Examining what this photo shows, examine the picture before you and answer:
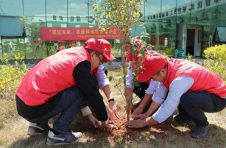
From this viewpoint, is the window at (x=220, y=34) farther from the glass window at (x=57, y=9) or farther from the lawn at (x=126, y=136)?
the lawn at (x=126, y=136)

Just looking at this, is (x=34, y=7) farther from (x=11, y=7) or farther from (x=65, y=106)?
(x=65, y=106)

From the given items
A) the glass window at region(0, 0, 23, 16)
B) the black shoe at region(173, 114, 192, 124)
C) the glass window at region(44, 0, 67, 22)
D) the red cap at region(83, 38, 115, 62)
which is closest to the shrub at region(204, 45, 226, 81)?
the black shoe at region(173, 114, 192, 124)

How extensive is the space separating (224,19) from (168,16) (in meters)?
3.48

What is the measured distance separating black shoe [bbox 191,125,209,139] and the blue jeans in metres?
1.25

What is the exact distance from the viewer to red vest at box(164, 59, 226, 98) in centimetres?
297

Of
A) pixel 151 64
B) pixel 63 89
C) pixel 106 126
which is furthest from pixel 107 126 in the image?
pixel 151 64

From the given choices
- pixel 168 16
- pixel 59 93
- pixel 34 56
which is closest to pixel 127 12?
pixel 59 93

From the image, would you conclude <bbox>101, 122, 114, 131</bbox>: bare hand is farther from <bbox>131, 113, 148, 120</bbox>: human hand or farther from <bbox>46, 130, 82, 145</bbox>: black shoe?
<bbox>46, 130, 82, 145</bbox>: black shoe

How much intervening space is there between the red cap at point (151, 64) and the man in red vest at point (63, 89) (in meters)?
0.36

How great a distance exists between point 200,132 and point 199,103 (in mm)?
404

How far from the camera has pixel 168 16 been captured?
16.8m

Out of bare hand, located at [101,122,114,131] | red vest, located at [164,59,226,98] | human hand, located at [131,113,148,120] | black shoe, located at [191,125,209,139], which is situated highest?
red vest, located at [164,59,226,98]

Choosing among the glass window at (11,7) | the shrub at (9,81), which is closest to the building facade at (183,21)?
the glass window at (11,7)

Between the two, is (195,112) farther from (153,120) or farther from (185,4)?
(185,4)
